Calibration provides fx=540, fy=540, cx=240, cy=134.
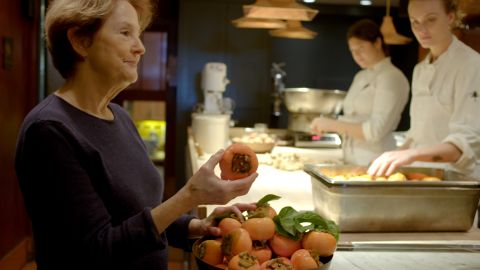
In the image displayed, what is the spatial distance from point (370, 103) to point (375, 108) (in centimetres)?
20

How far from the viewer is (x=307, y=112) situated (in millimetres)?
4402

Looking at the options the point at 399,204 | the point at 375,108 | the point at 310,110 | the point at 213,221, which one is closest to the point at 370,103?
the point at 375,108

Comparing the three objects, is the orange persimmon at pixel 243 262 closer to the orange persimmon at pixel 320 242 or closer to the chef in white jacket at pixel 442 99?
the orange persimmon at pixel 320 242

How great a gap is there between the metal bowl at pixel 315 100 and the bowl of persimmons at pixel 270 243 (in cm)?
305

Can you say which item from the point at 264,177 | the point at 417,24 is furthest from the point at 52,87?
the point at 417,24

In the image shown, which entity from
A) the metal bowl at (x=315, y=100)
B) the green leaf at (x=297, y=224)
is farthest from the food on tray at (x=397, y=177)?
the metal bowl at (x=315, y=100)

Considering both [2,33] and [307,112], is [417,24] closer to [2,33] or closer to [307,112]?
[307,112]

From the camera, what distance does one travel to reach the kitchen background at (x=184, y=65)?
4.02 meters

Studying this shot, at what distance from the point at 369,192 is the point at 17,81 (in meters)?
3.29

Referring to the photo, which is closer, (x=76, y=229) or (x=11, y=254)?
(x=76, y=229)

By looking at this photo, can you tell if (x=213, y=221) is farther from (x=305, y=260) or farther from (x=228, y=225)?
(x=305, y=260)

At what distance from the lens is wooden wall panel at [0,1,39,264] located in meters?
3.87

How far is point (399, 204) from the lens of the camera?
1.69m

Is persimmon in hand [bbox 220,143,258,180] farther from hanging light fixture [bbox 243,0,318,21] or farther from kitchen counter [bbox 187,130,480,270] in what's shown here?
hanging light fixture [bbox 243,0,318,21]
